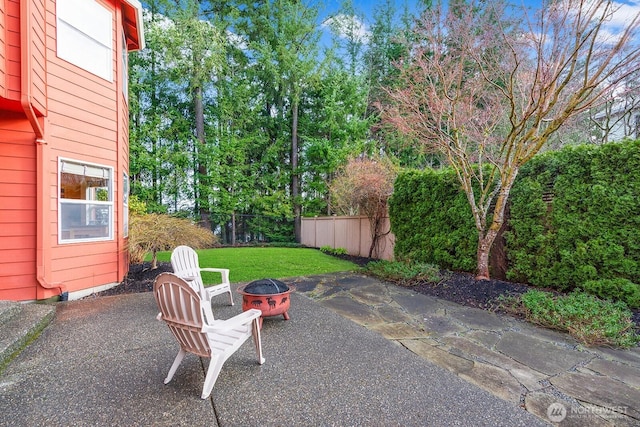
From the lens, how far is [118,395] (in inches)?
84.9

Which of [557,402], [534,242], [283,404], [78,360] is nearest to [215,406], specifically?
[283,404]

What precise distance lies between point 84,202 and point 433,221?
22.0 ft

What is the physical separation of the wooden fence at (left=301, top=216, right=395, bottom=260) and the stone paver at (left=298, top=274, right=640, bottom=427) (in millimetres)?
4080

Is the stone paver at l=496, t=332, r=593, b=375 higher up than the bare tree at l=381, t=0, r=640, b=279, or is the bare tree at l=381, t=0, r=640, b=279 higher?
the bare tree at l=381, t=0, r=640, b=279

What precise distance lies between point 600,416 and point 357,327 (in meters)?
2.12

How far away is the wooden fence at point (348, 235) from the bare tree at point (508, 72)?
3.23 metres

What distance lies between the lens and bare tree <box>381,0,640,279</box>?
391cm

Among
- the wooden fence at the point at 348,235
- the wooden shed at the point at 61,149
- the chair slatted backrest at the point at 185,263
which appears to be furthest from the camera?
the wooden fence at the point at 348,235

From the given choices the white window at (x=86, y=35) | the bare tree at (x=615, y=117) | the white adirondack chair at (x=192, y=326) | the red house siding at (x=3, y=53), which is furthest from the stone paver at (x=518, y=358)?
the bare tree at (x=615, y=117)

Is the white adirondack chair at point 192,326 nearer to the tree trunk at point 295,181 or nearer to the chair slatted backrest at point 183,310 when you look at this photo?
the chair slatted backrest at point 183,310

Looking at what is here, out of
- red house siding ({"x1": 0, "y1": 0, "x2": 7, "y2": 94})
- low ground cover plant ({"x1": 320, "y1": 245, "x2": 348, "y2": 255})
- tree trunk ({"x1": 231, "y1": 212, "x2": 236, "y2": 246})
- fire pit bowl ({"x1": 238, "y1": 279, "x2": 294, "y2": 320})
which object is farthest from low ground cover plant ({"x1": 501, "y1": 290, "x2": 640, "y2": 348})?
tree trunk ({"x1": 231, "y1": 212, "x2": 236, "y2": 246})

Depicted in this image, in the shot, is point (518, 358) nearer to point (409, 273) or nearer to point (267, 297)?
point (267, 297)

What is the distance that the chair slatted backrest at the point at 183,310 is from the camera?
206cm

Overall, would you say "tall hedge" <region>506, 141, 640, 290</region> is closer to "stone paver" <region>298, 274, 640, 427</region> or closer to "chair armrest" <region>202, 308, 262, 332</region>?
"stone paver" <region>298, 274, 640, 427</region>
